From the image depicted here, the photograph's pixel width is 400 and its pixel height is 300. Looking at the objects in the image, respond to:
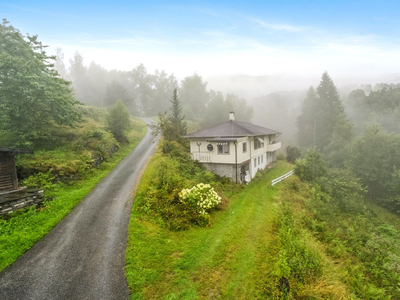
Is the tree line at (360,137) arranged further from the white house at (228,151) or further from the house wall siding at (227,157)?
the white house at (228,151)

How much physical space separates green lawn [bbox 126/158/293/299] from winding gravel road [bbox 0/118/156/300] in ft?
2.22

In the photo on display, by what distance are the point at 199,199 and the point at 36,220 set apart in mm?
8959

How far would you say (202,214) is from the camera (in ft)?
40.1

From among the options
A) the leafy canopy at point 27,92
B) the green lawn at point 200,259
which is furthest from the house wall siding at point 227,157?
the leafy canopy at point 27,92

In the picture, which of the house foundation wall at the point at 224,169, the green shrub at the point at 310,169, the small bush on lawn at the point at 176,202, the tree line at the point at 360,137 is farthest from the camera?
the tree line at the point at 360,137

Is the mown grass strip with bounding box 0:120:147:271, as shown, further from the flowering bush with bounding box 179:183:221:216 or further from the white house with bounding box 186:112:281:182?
the white house with bounding box 186:112:281:182

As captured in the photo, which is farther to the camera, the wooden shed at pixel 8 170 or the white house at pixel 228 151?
the white house at pixel 228 151

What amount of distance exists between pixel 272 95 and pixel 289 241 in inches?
4590

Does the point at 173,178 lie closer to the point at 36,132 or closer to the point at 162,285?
the point at 162,285

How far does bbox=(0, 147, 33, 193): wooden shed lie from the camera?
37.6 ft

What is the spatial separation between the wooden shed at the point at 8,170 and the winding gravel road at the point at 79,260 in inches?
154

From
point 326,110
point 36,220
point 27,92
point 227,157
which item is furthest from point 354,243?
point 326,110

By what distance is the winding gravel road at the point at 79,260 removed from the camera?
691cm

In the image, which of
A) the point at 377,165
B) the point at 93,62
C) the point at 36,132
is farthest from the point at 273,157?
the point at 93,62
